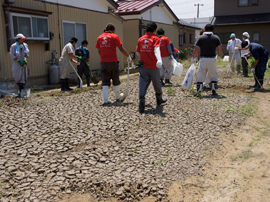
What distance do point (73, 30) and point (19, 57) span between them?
15.1ft

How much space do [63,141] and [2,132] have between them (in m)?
1.25

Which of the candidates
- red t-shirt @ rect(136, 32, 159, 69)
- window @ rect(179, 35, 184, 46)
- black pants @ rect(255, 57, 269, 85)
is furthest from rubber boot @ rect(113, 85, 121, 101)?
window @ rect(179, 35, 184, 46)

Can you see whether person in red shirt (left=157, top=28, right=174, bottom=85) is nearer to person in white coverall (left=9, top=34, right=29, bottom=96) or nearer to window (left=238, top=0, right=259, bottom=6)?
person in white coverall (left=9, top=34, right=29, bottom=96)

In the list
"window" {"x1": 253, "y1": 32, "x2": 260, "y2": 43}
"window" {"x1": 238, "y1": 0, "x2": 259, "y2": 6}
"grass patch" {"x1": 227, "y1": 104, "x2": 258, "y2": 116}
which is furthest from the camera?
→ "window" {"x1": 253, "y1": 32, "x2": 260, "y2": 43}

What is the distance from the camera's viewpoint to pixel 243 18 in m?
25.0

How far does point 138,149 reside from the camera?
4.46 m

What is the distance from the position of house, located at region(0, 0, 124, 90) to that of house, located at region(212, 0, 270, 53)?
15.1 meters

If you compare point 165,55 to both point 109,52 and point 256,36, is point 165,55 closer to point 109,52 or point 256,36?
point 109,52

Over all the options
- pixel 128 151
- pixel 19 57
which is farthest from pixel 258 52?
pixel 19 57

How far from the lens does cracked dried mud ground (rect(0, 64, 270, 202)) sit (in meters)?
3.39

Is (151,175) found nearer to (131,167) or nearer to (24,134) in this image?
(131,167)

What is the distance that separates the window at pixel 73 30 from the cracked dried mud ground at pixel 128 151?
5.19 m

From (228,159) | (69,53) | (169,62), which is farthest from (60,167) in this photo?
(169,62)

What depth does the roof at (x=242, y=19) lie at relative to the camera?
78.9 ft
